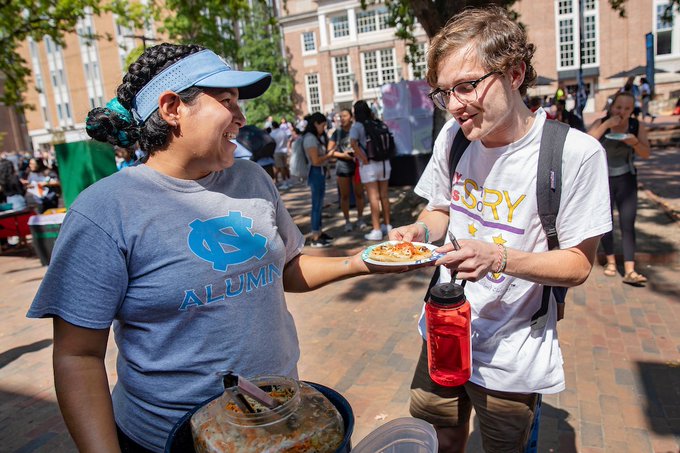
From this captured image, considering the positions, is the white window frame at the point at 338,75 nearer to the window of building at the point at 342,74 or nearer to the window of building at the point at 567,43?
the window of building at the point at 342,74

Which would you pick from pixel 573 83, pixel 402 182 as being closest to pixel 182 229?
pixel 402 182

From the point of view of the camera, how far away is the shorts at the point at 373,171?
7.77 m

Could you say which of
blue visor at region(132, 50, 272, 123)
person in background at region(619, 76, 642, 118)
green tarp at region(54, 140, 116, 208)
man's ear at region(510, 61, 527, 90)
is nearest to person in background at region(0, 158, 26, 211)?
green tarp at region(54, 140, 116, 208)

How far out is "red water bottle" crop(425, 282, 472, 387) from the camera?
1708mm

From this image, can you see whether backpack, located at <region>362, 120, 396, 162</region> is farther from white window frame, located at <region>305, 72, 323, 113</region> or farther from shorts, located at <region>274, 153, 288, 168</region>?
white window frame, located at <region>305, 72, 323, 113</region>

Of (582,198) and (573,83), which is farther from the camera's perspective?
(573,83)

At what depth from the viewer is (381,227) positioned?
8.38m

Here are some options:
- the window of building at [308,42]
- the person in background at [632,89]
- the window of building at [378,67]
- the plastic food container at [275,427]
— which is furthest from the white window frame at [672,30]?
the plastic food container at [275,427]

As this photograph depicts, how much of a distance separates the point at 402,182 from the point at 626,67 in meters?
33.2

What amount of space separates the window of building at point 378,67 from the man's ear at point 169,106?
4523 cm

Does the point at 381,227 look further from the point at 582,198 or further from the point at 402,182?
the point at 582,198

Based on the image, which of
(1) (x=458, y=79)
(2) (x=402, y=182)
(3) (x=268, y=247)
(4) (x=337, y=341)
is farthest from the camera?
(2) (x=402, y=182)

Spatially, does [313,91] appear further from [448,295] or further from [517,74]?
[448,295]

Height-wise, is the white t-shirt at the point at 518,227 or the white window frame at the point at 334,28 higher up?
the white window frame at the point at 334,28
